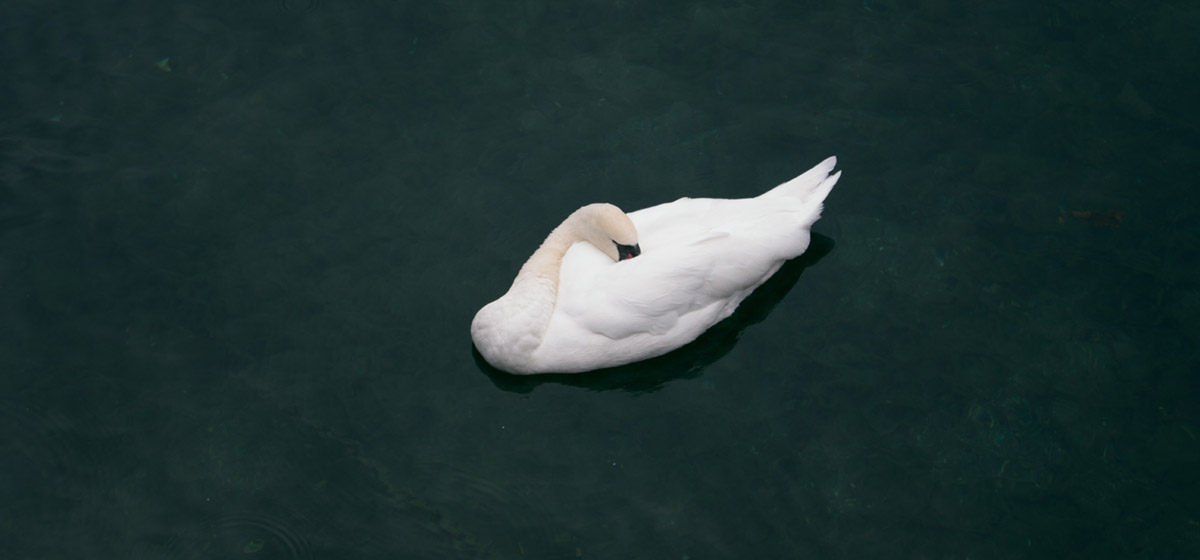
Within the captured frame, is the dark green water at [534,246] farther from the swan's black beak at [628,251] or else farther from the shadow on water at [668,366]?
the swan's black beak at [628,251]

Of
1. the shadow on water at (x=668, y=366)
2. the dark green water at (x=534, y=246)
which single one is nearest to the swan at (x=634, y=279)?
the shadow on water at (x=668, y=366)

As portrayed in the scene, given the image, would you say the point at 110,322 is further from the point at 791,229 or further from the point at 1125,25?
the point at 1125,25

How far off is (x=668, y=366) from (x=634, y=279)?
81 cm

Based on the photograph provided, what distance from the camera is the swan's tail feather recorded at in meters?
8.80

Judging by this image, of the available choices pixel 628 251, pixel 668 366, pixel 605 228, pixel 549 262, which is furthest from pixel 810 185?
pixel 549 262

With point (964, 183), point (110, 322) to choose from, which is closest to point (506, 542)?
point (110, 322)

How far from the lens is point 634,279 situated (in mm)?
8039

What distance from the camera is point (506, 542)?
24.2 feet

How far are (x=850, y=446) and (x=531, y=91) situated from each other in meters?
4.40

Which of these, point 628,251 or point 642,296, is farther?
point 628,251

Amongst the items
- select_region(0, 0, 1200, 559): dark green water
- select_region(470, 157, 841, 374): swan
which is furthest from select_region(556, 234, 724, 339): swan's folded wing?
select_region(0, 0, 1200, 559): dark green water

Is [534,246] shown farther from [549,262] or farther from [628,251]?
[628,251]

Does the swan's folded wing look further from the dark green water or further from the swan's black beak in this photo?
the dark green water

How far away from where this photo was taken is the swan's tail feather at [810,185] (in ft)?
28.9
